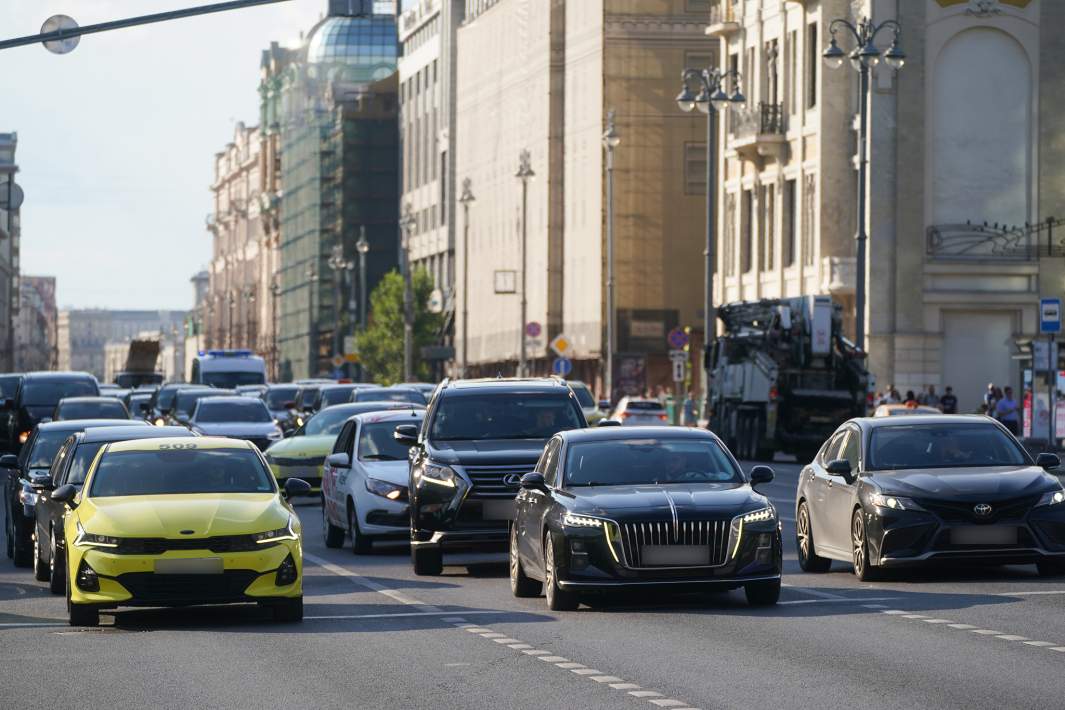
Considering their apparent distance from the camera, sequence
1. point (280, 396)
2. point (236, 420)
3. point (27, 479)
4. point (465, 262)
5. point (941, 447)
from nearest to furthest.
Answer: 1. point (941, 447)
2. point (27, 479)
3. point (236, 420)
4. point (280, 396)
5. point (465, 262)

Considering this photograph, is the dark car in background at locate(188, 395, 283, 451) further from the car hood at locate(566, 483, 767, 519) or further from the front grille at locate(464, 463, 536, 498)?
the car hood at locate(566, 483, 767, 519)

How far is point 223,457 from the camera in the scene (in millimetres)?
18031

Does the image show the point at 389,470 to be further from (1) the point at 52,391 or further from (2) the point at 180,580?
(1) the point at 52,391

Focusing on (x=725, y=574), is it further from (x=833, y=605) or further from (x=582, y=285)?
(x=582, y=285)

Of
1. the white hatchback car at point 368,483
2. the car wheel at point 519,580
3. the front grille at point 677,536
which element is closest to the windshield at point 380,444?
the white hatchback car at point 368,483

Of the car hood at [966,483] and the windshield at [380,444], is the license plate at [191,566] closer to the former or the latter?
the car hood at [966,483]

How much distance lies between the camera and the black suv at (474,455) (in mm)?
21156

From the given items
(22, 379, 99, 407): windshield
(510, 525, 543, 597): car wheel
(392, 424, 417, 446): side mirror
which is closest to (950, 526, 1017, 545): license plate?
(510, 525, 543, 597): car wheel

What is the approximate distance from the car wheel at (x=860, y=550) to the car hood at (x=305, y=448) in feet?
53.5

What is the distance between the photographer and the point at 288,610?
16.8 metres

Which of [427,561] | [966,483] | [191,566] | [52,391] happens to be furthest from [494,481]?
[52,391]

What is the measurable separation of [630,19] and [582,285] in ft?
37.1

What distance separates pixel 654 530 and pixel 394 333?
98043mm

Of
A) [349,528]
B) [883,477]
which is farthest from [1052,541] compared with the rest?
[349,528]
